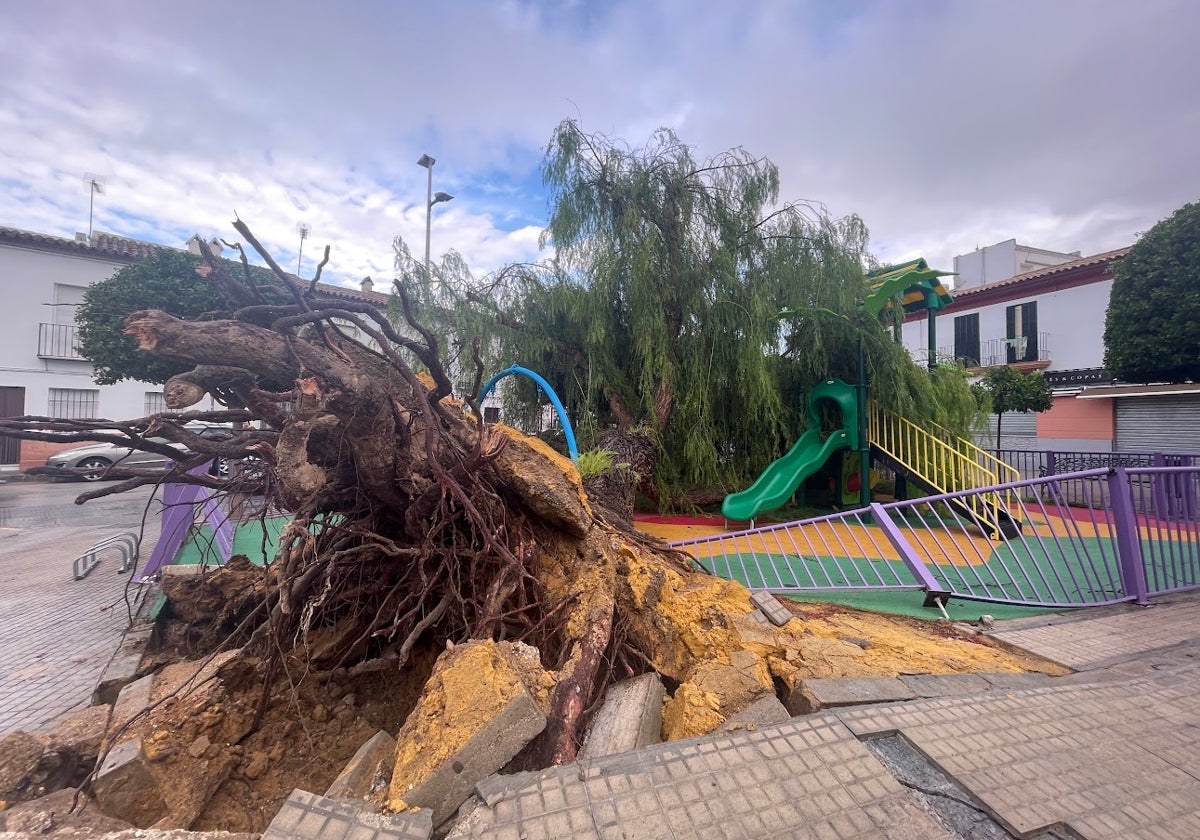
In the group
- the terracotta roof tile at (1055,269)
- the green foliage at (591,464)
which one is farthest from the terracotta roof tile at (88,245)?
the terracotta roof tile at (1055,269)

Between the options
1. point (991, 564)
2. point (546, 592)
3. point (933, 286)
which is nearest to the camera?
point (546, 592)

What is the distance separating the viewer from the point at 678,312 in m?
9.72

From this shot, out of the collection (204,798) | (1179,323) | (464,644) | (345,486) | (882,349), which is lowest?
(204,798)

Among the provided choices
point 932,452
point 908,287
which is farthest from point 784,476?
point 908,287

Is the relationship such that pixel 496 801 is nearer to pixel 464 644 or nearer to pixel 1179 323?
pixel 464 644

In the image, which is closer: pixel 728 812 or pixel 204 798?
pixel 728 812

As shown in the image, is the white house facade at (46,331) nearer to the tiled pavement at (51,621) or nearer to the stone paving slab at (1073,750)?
the tiled pavement at (51,621)

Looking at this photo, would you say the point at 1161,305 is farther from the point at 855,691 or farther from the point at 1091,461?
the point at 855,691

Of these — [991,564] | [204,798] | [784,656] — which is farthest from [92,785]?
[991,564]

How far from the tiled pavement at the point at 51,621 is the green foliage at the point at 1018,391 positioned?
52.7 ft

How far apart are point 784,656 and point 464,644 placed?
1.74 metres

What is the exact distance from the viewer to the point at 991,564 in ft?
20.8

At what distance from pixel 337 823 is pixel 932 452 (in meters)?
9.20

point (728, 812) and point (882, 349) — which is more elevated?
point (882, 349)
